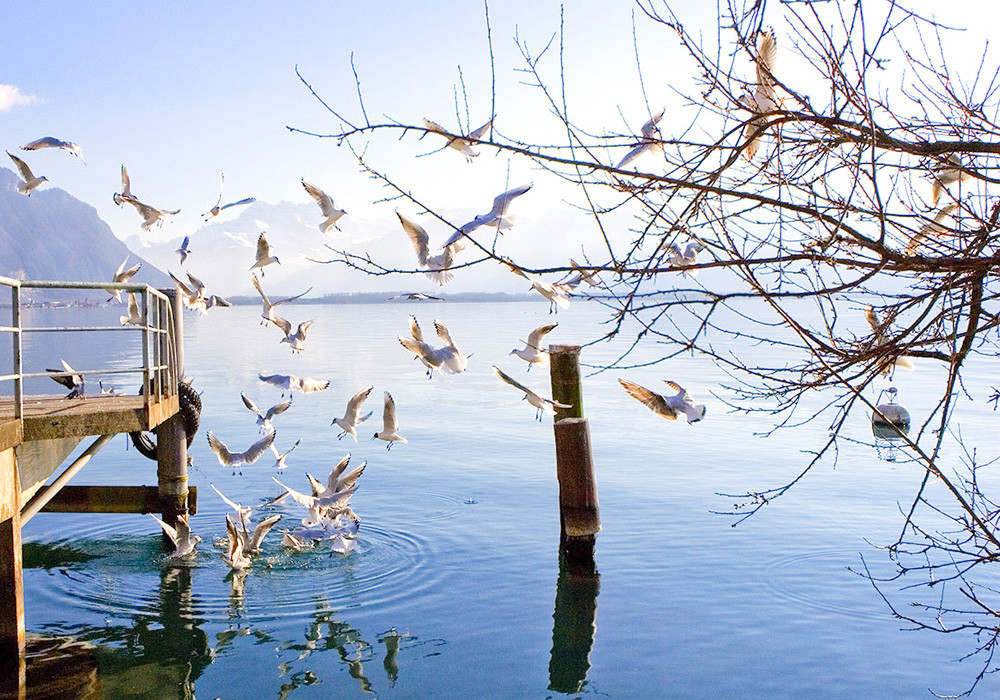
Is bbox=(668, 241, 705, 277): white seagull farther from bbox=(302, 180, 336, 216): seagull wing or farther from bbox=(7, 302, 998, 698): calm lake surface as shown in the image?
bbox=(302, 180, 336, 216): seagull wing

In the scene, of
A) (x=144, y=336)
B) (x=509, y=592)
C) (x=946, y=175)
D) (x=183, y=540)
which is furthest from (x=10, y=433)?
(x=946, y=175)

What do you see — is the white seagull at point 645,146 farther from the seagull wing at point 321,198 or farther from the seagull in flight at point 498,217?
Result: the seagull wing at point 321,198

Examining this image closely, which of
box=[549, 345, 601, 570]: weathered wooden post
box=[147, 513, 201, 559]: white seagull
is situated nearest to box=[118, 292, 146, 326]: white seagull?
box=[147, 513, 201, 559]: white seagull

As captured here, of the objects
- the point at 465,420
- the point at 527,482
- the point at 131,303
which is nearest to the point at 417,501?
the point at 527,482

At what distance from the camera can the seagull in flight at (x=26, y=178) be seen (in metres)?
10.2

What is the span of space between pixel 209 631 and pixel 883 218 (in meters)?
8.62

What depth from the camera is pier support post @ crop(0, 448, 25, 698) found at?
801cm

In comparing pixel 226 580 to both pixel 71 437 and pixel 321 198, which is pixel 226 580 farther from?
pixel 321 198

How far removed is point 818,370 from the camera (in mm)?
4227

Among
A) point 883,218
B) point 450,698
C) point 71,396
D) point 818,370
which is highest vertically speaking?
point 883,218

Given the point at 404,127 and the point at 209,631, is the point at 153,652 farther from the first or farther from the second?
the point at 404,127

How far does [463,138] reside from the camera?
4.07 m

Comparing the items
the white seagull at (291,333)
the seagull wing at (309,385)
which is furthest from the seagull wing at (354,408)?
the white seagull at (291,333)

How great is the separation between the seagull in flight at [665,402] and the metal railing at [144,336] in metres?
5.08
